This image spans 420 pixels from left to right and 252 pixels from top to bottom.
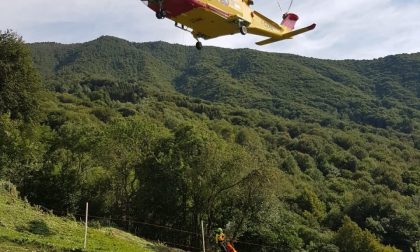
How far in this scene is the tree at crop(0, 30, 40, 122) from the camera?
47.3 metres

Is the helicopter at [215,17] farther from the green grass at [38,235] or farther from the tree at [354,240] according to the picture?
the tree at [354,240]

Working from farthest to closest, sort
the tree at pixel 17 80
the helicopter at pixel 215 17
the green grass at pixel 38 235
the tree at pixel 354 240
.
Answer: the tree at pixel 354 240 < the tree at pixel 17 80 < the green grass at pixel 38 235 < the helicopter at pixel 215 17

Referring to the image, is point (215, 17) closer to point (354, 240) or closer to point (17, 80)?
point (17, 80)

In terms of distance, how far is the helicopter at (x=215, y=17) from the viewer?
14133mm

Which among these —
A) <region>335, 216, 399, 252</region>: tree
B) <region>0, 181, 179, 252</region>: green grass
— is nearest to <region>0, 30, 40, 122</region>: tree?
<region>0, 181, 179, 252</region>: green grass

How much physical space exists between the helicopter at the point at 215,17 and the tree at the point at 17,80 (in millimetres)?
36165

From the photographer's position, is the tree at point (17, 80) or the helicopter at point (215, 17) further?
the tree at point (17, 80)

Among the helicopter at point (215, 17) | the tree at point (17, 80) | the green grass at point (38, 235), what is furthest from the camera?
the tree at point (17, 80)

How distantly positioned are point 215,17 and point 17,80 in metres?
38.7

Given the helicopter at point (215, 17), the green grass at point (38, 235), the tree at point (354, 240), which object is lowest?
the tree at point (354, 240)

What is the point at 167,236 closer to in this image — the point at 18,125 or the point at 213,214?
the point at 213,214

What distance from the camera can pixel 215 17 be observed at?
14.8 metres

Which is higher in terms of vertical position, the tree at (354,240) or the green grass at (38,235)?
the green grass at (38,235)

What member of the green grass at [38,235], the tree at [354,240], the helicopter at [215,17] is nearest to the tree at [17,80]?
the green grass at [38,235]
